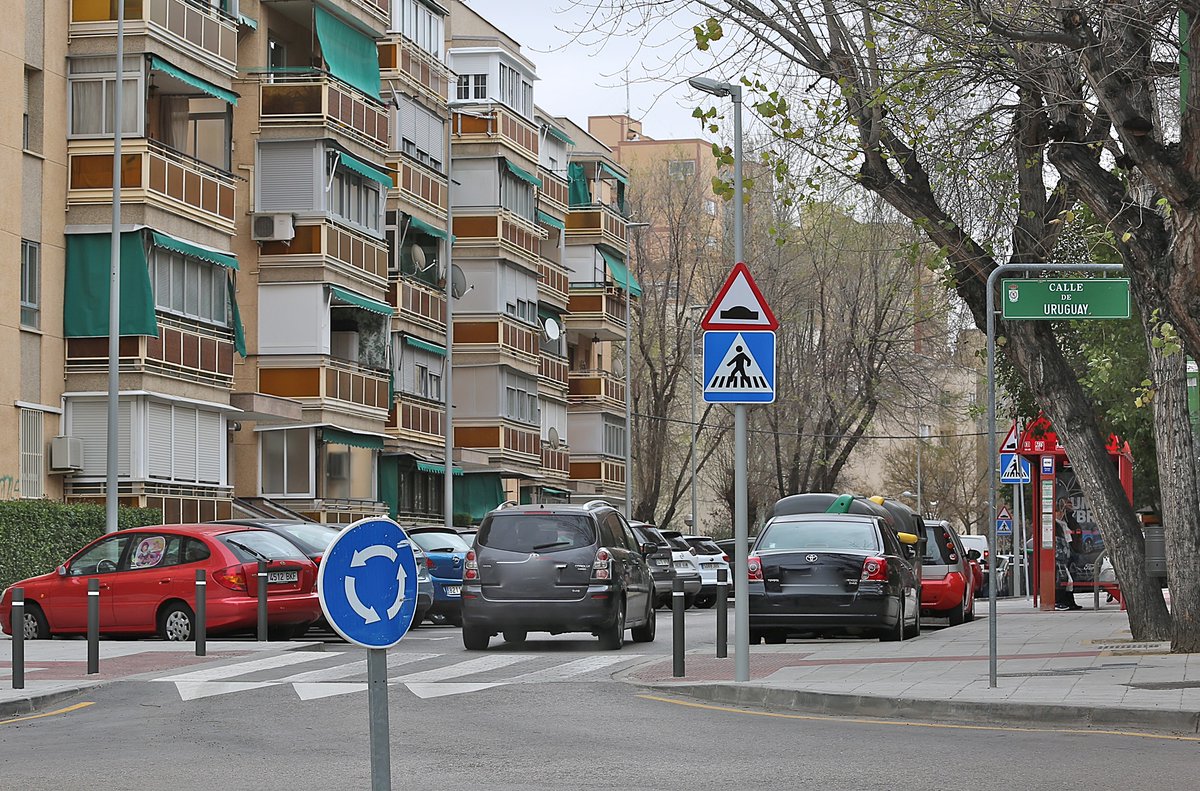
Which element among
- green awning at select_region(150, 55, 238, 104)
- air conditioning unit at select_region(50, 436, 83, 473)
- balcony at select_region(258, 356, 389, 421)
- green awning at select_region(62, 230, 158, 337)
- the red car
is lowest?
the red car

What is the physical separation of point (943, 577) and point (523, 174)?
32.3 metres

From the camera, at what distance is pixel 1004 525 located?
52719mm

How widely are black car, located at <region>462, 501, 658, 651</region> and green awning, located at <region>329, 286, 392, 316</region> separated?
2268 cm

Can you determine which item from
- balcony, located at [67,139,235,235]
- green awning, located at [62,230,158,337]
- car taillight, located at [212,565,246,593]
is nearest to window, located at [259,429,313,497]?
balcony, located at [67,139,235,235]

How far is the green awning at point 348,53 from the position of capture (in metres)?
44.3

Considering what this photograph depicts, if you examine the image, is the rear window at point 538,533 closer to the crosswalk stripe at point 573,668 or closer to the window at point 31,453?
the crosswalk stripe at point 573,668

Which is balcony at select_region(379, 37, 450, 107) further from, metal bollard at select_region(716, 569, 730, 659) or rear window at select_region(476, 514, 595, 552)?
metal bollard at select_region(716, 569, 730, 659)

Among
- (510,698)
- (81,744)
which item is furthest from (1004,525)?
(81,744)

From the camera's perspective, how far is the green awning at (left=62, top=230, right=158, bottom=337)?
117ft

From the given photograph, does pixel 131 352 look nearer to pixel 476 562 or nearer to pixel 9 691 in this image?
pixel 476 562

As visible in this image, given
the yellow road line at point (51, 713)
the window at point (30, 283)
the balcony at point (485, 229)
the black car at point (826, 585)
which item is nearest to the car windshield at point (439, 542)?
the black car at point (826, 585)

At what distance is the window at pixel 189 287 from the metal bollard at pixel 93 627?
19.1 metres

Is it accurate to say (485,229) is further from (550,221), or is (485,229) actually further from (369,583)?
(369,583)

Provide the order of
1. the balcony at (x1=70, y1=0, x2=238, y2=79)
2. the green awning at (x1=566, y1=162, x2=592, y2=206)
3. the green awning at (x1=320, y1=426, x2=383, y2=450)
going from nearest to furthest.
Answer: the balcony at (x1=70, y1=0, x2=238, y2=79) → the green awning at (x1=320, y1=426, x2=383, y2=450) → the green awning at (x1=566, y1=162, x2=592, y2=206)
